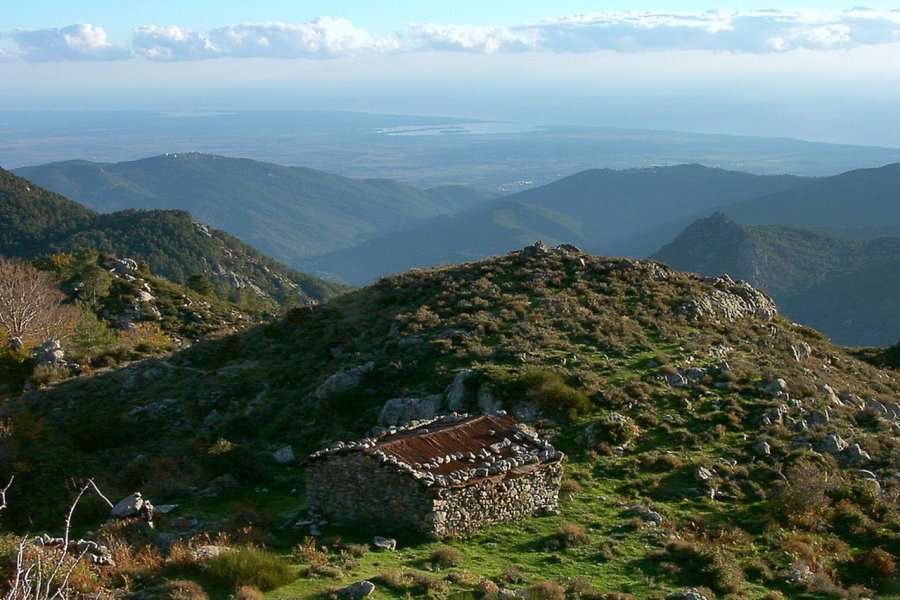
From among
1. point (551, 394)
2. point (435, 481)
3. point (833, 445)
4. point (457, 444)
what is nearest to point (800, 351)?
point (833, 445)

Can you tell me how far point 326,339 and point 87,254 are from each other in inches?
1205

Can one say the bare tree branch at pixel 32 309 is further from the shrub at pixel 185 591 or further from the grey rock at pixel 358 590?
the grey rock at pixel 358 590

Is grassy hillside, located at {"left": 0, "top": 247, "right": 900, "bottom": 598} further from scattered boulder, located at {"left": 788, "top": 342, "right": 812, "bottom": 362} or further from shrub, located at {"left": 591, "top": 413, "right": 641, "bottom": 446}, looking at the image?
scattered boulder, located at {"left": 788, "top": 342, "right": 812, "bottom": 362}

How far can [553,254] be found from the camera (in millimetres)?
31062

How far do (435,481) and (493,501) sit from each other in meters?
1.25

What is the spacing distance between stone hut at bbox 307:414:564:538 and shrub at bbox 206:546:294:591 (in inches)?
101

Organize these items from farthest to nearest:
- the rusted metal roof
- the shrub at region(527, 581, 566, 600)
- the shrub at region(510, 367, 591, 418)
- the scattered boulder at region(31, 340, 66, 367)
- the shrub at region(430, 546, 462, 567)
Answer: the scattered boulder at region(31, 340, 66, 367)
the shrub at region(510, 367, 591, 418)
the rusted metal roof
the shrub at region(430, 546, 462, 567)
the shrub at region(527, 581, 566, 600)

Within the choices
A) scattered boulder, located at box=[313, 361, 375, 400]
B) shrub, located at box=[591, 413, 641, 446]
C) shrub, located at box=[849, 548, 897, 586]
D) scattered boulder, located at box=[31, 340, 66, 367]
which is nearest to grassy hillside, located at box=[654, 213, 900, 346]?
shrub, located at box=[591, 413, 641, 446]

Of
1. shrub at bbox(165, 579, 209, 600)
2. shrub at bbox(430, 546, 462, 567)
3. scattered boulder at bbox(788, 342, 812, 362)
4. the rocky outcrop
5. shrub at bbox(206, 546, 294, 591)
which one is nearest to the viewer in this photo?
shrub at bbox(165, 579, 209, 600)

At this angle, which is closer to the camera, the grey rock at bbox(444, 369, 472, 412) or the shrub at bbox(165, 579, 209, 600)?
the shrub at bbox(165, 579, 209, 600)

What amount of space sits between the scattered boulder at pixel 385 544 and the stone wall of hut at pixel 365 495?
410 millimetres

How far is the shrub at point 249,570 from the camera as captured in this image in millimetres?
10609

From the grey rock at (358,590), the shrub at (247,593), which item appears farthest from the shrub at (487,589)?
the shrub at (247,593)

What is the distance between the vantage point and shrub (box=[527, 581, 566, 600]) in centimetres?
1080
